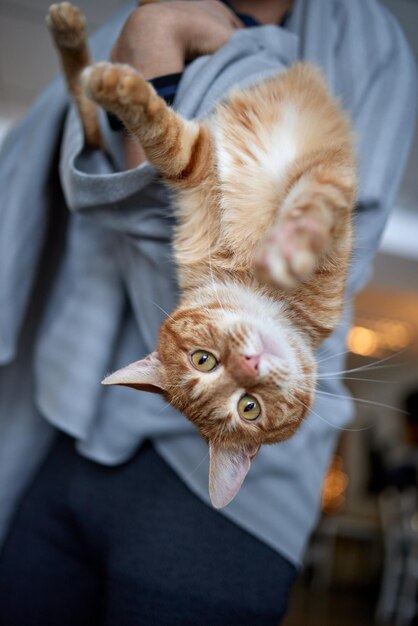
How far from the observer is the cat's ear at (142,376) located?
0.71 m

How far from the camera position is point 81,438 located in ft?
3.09

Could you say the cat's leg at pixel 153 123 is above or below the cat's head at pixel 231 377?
above

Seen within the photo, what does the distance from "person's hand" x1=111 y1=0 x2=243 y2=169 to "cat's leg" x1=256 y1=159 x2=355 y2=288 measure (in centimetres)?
28

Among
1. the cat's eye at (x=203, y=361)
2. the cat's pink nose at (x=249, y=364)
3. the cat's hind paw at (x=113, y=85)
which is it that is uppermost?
the cat's hind paw at (x=113, y=85)

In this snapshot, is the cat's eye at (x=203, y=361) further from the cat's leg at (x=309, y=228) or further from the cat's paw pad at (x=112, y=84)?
the cat's paw pad at (x=112, y=84)

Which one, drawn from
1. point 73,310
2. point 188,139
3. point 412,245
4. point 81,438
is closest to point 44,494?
point 81,438

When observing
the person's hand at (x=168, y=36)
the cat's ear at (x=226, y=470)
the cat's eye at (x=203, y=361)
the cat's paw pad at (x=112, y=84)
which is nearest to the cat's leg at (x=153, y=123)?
the cat's paw pad at (x=112, y=84)

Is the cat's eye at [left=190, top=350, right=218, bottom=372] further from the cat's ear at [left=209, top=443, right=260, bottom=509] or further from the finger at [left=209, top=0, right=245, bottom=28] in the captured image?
the finger at [left=209, top=0, right=245, bottom=28]

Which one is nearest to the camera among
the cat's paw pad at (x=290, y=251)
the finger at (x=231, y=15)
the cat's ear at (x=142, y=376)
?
the cat's paw pad at (x=290, y=251)

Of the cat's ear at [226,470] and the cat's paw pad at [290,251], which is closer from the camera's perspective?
the cat's paw pad at [290,251]

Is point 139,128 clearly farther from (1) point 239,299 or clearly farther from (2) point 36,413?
(2) point 36,413

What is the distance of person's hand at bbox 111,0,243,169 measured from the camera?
0.76 m

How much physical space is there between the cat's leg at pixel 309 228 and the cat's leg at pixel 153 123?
0.16 m

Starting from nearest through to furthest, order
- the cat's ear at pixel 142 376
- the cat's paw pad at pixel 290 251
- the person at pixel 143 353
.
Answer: the cat's paw pad at pixel 290 251 < the cat's ear at pixel 142 376 < the person at pixel 143 353
